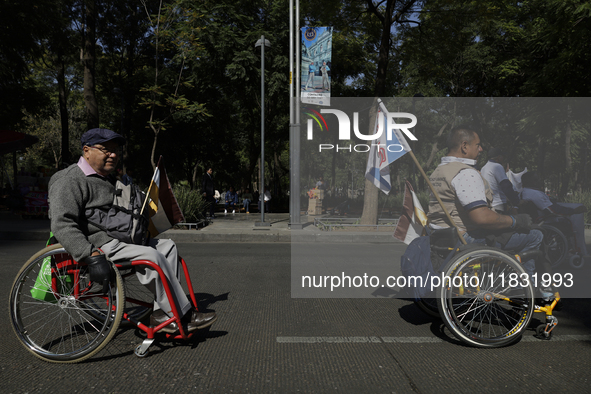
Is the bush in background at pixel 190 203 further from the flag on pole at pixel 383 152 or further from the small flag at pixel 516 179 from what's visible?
the small flag at pixel 516 179

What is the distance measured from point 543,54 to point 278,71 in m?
10.2

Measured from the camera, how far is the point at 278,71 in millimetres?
20125

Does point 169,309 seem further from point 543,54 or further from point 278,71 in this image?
point 278,71

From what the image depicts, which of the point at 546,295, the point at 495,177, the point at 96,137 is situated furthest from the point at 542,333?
the point at 96,137

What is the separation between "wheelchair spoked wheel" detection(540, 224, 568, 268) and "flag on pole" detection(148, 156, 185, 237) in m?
3.04

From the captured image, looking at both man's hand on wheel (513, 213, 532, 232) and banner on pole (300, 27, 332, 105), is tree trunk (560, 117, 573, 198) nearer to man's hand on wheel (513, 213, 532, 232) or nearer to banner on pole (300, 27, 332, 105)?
man's hand on wheel (513, 213, 532, 232)

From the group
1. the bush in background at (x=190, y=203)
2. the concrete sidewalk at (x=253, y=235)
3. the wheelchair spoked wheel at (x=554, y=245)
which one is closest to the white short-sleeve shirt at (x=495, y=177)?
the wheelchair spoked wheel at (x=554, y=245)

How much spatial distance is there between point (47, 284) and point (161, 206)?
41.0 inches

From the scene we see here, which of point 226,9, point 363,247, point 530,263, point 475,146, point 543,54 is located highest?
point 226,9

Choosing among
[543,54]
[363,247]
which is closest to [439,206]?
[363,247]

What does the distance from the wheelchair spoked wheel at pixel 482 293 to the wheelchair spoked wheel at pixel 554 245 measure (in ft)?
1.94

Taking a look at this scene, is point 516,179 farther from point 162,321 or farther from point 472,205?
point 162,321

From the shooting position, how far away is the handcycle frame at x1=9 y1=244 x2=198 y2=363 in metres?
3.06

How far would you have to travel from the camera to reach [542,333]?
146 inches
